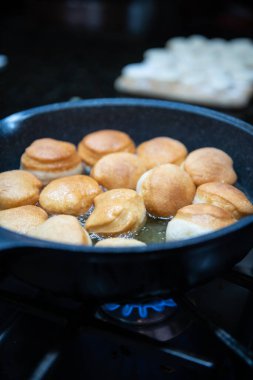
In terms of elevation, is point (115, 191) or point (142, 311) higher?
point (115, 191)

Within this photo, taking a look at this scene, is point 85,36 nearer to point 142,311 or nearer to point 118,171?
point 118,171

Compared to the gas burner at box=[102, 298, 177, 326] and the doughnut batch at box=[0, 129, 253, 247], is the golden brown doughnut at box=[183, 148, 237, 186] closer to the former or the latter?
the doughnut batch at box=[0, 129, 253, 247]

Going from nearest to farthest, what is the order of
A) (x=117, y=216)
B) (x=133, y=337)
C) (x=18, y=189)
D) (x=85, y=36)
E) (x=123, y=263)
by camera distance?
(x=123, y=263) → (x=133, y=337) → (x=117, y=216) → (x=18, y=189) → (x=85, y=36)

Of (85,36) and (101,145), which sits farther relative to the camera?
(85,36)

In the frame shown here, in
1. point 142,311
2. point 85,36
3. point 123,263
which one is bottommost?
point 142,311

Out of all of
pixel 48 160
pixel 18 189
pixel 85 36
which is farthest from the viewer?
pixel 85 36

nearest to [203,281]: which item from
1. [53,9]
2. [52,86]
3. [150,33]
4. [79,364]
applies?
[79,364]

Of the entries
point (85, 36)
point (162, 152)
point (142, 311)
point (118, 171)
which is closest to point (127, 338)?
point (142, 311)
